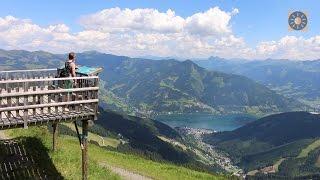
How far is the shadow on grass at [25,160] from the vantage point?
92.4 feet

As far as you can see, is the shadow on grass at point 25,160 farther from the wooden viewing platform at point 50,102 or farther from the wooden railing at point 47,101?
the wooden railing at point 47,101

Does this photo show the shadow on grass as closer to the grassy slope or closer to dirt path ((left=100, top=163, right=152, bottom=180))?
the grassy slope

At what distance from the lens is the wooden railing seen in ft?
76.3

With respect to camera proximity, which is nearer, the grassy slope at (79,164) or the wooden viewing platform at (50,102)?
the wooden viewing platform at (50,102)

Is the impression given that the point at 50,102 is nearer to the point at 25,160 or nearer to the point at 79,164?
the point at 25,160

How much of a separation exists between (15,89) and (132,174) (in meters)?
18.4

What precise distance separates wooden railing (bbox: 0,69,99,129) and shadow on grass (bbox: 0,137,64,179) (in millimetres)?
4771

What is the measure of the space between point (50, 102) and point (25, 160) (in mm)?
7300

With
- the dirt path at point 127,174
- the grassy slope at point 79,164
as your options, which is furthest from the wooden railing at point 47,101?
the dirt path at point 127,174

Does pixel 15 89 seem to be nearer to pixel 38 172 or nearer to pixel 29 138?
pixel 38 172

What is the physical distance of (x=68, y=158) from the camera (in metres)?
33.9

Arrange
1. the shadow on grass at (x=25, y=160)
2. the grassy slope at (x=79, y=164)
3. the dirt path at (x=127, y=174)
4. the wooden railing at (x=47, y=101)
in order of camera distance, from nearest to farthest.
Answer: the wooden railing at (x=47, y=101)
the shadow on grass at (x=25, y=160)
the grassy slope at (x=79, y=164)
the dirt path at (x=127, y=174)

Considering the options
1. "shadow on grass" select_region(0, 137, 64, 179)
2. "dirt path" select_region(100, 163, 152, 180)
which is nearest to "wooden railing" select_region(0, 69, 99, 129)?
"shadow on grass" select_region(0, 137, 64, 179)

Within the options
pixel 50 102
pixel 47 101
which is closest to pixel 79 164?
pixel 47 101
